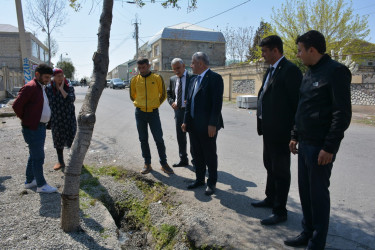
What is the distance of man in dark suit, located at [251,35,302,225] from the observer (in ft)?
10.0

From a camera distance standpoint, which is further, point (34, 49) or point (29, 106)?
point (34, 49)

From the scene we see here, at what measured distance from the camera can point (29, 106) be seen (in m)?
3.90

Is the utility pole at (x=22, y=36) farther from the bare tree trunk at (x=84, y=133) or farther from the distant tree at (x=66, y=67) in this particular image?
the distant tree at (x=66, y=67)

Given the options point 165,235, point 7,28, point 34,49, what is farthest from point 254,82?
point 34,49

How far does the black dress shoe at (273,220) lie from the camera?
10.6 ft

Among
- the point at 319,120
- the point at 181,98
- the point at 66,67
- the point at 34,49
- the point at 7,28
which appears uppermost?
the point at 7,28

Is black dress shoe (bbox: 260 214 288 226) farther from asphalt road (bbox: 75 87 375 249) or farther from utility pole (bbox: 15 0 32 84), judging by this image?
utility pole (bbox: 15 0 32 84)

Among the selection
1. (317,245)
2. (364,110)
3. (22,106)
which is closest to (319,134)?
(317,245)

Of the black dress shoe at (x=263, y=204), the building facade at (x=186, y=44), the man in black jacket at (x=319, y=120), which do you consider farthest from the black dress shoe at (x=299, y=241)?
the building facade at (x=186, y=44)

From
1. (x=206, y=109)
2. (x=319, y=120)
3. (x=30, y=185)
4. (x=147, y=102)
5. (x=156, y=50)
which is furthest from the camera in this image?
(x=156, y=50)

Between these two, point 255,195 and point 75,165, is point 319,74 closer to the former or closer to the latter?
point 255,195

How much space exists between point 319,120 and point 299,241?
47.6 inches

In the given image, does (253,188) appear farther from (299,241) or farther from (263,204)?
(299,241)

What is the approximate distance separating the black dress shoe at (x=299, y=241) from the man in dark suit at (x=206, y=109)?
142 centimetres
